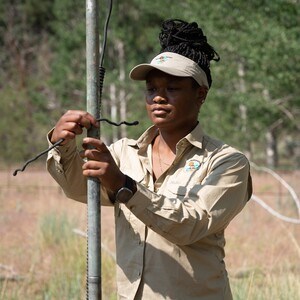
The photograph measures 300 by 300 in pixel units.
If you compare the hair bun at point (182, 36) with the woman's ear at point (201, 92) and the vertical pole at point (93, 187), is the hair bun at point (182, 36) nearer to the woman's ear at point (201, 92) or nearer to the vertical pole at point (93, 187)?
the woman's ear at point (201, 92)

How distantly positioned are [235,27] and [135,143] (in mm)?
12296

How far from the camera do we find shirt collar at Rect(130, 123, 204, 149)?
270 centimetres

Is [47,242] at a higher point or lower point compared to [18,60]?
higher

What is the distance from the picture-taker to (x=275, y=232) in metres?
9.70

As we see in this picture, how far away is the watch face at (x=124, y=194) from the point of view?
2236 mm

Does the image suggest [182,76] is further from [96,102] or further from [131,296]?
[131,296]

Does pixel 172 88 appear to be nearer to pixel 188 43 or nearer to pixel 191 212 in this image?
pixel 188 43

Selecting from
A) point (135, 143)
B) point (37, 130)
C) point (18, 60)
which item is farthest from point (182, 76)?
point (18, 60)

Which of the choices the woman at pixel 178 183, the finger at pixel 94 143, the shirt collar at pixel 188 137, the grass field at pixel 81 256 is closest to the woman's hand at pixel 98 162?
the finger at pixel 94 143

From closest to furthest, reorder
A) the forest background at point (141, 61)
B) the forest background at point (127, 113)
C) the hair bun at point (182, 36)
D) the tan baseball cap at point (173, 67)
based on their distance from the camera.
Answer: the tan baseball cap at point (173, 67) < the hair bun at point (182, 36) < the forest background at point (127, 113) < the forest background at point (141, 61)

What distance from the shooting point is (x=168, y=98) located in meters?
2.63

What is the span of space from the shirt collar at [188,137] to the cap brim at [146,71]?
0.22 meters

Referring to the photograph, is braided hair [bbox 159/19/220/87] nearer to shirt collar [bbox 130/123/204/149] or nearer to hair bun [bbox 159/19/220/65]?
hair bun [bbox 159/19/220/65]

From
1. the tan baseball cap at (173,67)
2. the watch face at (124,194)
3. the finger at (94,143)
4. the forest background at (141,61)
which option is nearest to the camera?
the finger at (94,143)
